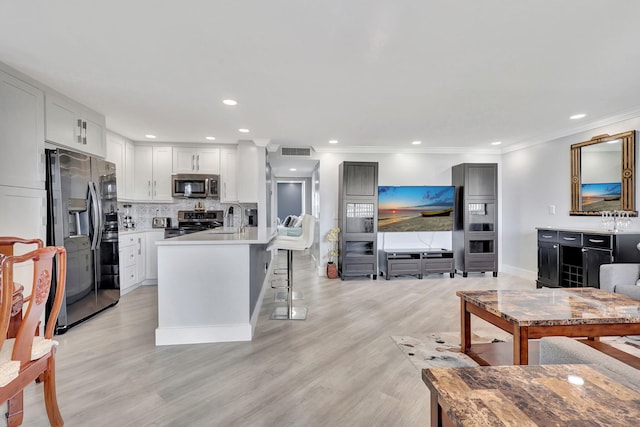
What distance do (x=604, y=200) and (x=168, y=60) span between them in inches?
206

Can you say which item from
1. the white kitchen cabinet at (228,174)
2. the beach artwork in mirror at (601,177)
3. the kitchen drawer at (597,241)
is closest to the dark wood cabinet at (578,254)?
the kitchen drawer at (597,241)

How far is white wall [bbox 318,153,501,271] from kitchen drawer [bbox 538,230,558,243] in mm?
1500

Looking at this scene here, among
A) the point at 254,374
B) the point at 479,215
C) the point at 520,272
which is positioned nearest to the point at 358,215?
the point at 479,215

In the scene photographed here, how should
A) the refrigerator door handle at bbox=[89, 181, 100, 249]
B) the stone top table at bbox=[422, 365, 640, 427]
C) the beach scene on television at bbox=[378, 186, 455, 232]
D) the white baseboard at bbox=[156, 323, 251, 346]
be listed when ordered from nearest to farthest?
the stone top table at bbox=[422, 365, 640, 427] < the white baseboard at bbox=[156, 323, 251, 346] < the refrigerator door handle at bbox=[89, 181, 100, 249] < the beach scene on television at bbox=[378, 186, 455, 232]

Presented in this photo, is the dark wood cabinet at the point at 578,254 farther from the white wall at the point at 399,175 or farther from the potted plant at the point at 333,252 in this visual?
the potted plant at the point at 333,252

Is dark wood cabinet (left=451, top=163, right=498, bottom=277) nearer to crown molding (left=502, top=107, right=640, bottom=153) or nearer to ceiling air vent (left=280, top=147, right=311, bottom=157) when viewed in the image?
crown molding (left=502, top=107, right=640, bottom=153)

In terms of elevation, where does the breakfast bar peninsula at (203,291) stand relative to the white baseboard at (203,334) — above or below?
above

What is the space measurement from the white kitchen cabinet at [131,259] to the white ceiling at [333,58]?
1.62m

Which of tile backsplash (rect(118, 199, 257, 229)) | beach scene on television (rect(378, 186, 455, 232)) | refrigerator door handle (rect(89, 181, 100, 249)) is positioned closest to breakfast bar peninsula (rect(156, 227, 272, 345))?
refrigerator door handle (rect(89, 181, 100, 249))

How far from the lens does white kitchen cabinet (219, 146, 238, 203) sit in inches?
201

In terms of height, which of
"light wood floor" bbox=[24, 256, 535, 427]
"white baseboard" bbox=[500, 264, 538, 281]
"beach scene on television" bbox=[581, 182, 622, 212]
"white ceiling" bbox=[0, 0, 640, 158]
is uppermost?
"white ceiling" bbox=[0, 0, 640, 158]

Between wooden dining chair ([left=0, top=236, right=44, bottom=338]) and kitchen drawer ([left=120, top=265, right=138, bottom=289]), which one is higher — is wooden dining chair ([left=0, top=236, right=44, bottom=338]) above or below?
above

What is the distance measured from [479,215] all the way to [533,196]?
863mm

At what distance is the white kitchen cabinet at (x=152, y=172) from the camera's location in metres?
4.91
